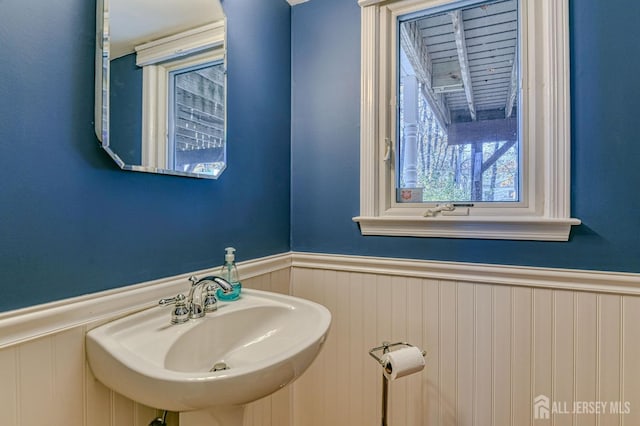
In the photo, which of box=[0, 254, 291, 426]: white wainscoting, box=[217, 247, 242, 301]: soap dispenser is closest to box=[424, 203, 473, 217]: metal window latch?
box=[217, 247, 242, 301]: soap dispenser

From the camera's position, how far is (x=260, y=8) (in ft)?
4.36

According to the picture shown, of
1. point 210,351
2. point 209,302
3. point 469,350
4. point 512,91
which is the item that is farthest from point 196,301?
point 512,91

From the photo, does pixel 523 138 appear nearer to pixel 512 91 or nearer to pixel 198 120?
pixel 512 91

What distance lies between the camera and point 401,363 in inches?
40.9

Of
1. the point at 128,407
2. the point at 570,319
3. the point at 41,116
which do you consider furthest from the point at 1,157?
the point at 570,319

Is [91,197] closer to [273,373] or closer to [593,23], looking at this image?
[273,373]

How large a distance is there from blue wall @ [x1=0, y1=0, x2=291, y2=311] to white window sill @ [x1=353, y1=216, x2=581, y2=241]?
611 mm

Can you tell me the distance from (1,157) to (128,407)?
64 centimetres

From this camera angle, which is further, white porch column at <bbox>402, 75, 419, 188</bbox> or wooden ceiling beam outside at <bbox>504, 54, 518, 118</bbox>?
white porch column at <bbox>402, 75, 419, 188</bbox>

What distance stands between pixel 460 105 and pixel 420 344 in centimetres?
95

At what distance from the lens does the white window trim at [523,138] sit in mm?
1061

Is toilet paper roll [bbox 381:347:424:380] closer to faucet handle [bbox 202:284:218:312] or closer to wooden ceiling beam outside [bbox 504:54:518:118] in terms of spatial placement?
faucet handle [bbox 202:284:218:312]

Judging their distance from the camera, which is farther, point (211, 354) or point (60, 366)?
point (211, 354)

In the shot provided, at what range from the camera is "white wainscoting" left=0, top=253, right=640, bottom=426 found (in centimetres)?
70
